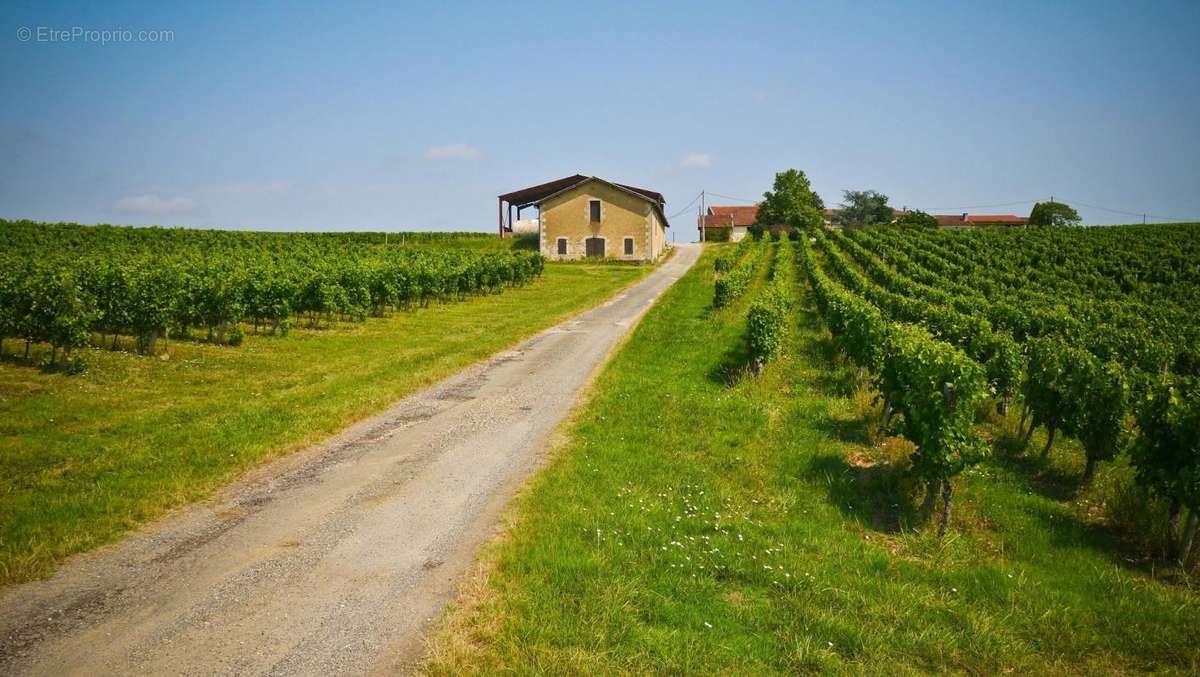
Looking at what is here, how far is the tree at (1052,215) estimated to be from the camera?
94.1m

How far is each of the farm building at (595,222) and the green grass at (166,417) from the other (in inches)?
1403

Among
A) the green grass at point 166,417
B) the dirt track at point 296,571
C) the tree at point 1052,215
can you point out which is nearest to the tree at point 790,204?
the tree at point 1052,215

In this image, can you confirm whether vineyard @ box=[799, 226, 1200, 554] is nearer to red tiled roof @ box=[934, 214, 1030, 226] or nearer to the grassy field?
the grassy field

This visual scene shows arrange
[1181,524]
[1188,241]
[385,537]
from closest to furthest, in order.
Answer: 1. [385,537]
2. [1181,524]
3. [1188,241]

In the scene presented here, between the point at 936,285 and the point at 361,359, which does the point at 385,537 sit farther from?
the point at 936,285

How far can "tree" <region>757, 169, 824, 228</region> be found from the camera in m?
89.7

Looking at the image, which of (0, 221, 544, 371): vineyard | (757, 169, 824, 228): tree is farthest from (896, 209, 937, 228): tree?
(0, 221, 544, 371): vineyard

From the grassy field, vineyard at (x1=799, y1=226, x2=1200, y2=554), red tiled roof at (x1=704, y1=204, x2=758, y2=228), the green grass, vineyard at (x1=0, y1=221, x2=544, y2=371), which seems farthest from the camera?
red tiled roof at (x1=704, y1=204, x2=758, y2=228)

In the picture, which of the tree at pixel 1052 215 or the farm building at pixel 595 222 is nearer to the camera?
the farm building at pixel 595 222

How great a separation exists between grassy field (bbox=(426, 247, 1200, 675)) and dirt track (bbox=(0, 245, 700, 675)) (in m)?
0.69

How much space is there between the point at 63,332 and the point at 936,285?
40.9 metres

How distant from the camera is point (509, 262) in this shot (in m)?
42.4

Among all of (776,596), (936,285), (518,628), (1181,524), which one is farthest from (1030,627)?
(936,285)

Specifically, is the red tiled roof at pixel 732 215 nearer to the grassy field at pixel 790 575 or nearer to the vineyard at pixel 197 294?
the vineyard at pixel 197 294
